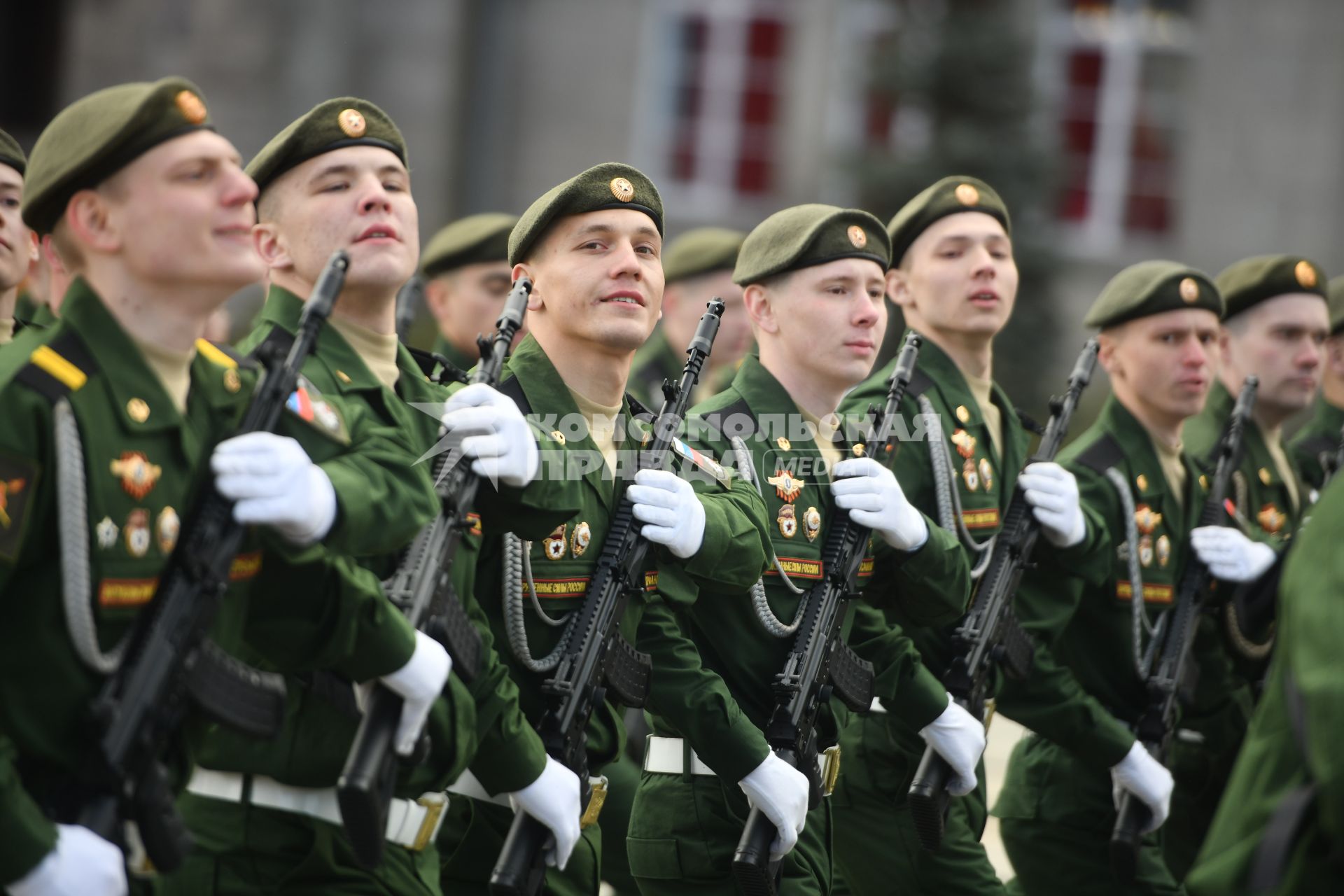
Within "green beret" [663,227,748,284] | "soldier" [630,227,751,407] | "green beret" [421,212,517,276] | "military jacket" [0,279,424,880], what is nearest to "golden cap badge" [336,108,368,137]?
"military jacket" [0,279,424,880]

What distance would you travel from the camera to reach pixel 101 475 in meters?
2.99

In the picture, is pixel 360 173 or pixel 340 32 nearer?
pixel 360 173

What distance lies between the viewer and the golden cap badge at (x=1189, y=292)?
236 inches

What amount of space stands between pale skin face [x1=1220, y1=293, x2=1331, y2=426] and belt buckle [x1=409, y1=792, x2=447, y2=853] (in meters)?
3.94

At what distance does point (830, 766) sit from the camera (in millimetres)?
4836

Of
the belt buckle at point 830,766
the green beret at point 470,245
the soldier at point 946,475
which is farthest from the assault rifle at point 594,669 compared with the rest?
the green beret at point 470,245

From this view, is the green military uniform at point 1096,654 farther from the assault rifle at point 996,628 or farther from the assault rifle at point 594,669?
the assault rifle at point 594,669

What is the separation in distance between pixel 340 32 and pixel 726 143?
3.89m

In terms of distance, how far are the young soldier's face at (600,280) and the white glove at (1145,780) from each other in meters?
2.11

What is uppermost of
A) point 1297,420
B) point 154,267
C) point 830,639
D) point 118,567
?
point 154,267

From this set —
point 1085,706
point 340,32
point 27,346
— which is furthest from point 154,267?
point 340,32

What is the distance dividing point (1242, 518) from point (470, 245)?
3.13 metres

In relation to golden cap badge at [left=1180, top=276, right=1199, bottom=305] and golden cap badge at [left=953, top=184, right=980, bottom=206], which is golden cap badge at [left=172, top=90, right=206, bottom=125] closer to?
golden cap badge at [left=953, top=184, right=980, bottom=206]

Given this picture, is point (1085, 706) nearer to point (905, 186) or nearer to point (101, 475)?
point (101, 475)
